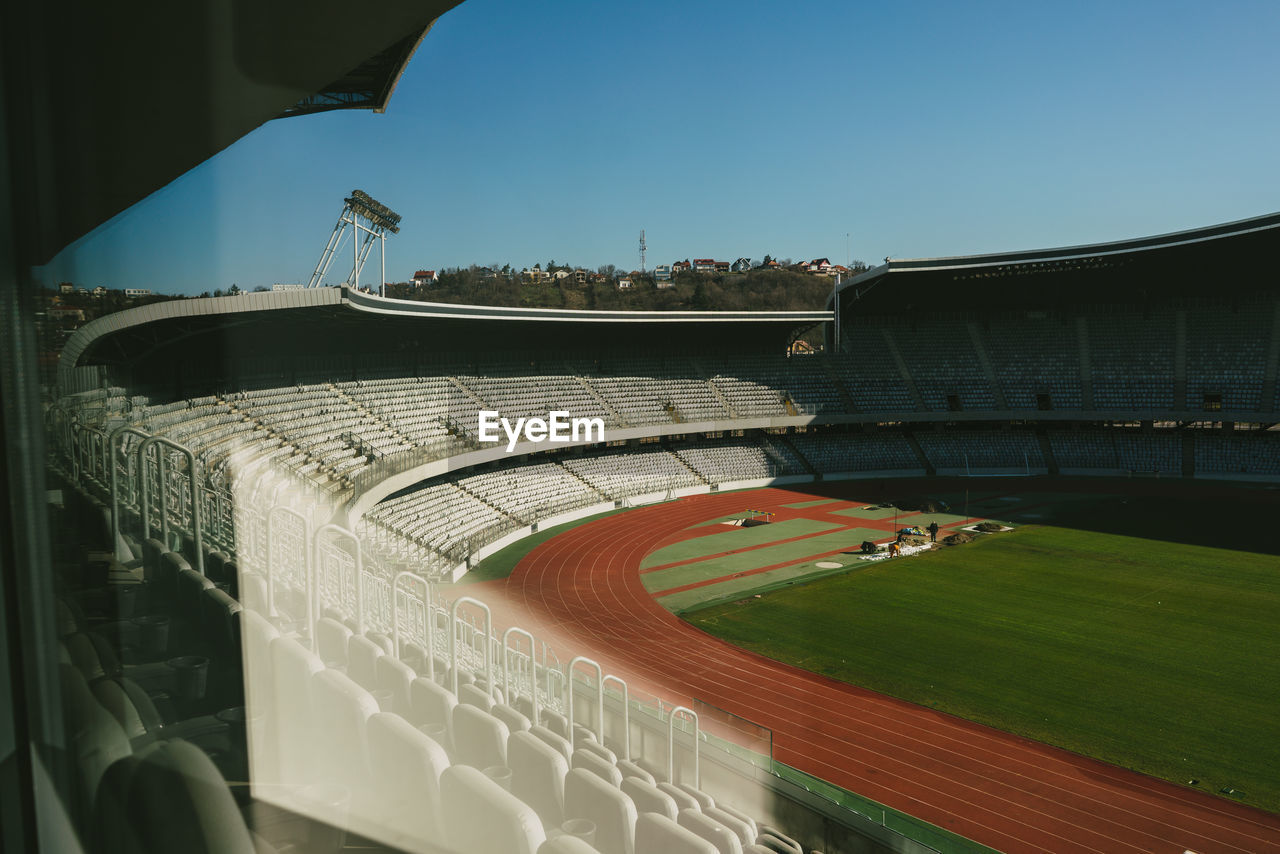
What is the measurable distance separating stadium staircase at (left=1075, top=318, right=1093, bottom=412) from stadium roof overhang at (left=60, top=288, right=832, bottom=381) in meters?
10.3

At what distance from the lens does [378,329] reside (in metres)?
20.4

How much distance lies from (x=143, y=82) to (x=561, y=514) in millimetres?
21296

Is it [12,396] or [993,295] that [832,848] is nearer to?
[12,396]

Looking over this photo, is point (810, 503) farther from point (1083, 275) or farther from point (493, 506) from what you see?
point (1083, 275)

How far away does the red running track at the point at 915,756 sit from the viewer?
25.0 feet

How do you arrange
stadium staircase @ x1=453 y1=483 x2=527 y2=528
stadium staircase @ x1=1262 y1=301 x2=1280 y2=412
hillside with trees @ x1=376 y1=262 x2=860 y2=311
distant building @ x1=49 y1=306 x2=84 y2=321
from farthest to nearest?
stadium staircase @ x1=1262 y1=301 x2=1280 y2=412 → stadium staircase @ x1=453 y1=483 x2=527 y2=528 → hillside with trees @ x1=376 y1=262 x2=860 y2=311 → distant building @ x1=49 y1=306 x2=84 y2=321

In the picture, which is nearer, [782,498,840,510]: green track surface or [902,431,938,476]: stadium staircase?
[782,498,840,510]: green track surface

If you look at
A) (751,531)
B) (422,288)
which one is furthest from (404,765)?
(751,531)

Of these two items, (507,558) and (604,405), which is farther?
(604,405)

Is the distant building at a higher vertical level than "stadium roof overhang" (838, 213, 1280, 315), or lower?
lower

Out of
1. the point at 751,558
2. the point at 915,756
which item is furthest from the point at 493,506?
the point at 915,756

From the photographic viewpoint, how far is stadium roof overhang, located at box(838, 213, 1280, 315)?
26.5 metres

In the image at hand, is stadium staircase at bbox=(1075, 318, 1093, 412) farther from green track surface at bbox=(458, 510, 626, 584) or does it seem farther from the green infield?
green track surface at bbox=(458, 510, 626, 584)

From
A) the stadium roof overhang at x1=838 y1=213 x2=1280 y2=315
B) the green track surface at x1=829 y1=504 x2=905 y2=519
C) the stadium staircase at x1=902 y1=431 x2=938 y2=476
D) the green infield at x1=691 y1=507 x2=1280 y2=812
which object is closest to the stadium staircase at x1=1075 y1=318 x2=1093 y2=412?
the stadium roof overhang at x1=838 y1=213 x2=1280 y2=315
